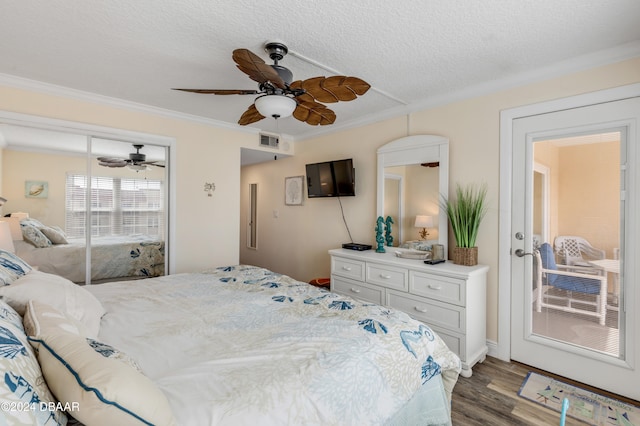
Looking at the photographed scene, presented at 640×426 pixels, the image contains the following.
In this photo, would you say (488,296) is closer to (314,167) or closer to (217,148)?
(314,167)

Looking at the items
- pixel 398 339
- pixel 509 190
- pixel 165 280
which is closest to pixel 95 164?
pixel 165 280

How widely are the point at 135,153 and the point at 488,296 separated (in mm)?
3952

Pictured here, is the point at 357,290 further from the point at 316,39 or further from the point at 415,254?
the point at 316,39

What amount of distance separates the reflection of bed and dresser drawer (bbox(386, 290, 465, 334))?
8.95ft

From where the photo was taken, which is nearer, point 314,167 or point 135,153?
point 135,153

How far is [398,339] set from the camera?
1.43 meters

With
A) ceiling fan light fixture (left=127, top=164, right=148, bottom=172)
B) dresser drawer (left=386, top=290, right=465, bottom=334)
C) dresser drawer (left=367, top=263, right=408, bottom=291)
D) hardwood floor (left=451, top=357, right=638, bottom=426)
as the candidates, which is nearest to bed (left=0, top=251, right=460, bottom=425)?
hardwood floor (left=451, top=357, right=638, bottom=426)

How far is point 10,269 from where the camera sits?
1.51 metres

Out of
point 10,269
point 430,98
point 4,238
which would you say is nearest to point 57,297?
point 10,269

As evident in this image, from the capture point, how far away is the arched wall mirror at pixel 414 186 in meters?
3.00

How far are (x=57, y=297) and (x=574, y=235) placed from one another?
133 inches

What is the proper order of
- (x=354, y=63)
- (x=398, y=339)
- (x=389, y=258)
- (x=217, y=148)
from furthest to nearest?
(x=217, y=148) < (x=389, y=258) < (x=354, y=63) < (x=398, y=339)

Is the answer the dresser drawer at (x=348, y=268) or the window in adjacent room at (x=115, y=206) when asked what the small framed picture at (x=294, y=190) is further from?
the window in adjacent room at (x=115, y=206)

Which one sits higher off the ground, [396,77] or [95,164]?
[396,77]
